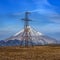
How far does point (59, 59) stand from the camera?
44062 mm

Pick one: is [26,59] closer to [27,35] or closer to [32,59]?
[32,59]

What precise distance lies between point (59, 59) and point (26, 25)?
63.7 meters

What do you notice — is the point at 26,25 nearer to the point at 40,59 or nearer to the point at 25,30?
the point at 25,30

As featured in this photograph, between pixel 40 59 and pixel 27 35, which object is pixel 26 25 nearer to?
pixel 27 35

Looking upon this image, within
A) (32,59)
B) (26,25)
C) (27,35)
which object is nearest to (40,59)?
(32,59)

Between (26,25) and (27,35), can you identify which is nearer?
(26,25)

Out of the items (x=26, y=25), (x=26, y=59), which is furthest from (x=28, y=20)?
(x=26, y=59)

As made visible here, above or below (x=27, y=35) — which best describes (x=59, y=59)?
below

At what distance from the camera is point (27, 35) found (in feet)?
375

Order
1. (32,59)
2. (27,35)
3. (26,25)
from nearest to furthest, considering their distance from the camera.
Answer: (32,59) → (26,25) → (27,35)

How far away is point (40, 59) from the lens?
4353 centimetres

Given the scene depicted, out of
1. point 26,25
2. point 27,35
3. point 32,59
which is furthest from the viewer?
point 27,35

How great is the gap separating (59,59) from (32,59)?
4.30 metres

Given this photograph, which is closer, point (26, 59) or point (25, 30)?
point (26, 59)
